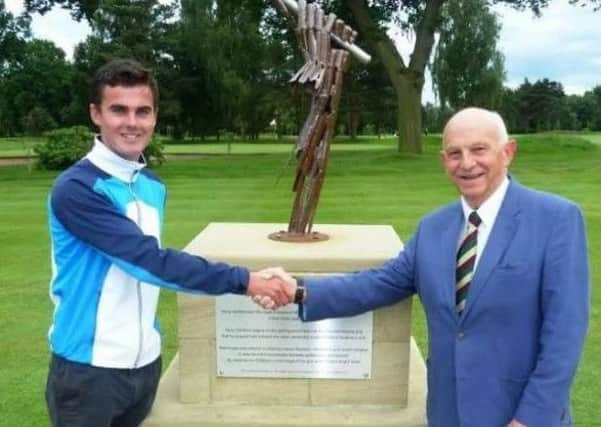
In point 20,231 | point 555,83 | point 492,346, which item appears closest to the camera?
point 492,346

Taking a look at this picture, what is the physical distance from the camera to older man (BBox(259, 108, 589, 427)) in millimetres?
2797

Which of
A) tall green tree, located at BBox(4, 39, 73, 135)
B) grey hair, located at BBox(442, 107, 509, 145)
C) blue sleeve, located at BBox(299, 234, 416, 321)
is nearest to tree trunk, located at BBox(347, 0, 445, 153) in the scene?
blue sleeve, located at BBox(299, 234, 416, 321)

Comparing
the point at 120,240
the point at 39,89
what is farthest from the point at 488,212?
the point at 39,89

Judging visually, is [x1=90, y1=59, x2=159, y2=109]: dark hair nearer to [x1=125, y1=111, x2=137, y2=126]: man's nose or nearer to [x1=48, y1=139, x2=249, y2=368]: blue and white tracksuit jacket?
[x1=125, y1=111, x2=137, y2=126]: man's nose

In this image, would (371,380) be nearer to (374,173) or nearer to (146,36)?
(374,173)

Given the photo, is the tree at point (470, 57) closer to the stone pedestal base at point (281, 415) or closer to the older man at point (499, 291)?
the stone pedestal base at point (281, 415)

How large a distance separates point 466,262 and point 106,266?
54.9 inches

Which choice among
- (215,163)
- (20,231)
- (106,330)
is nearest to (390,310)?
(106,330)

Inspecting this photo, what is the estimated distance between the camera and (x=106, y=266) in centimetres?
305

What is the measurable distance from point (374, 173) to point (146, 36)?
31.7 metres

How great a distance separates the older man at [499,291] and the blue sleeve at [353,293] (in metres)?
0.32

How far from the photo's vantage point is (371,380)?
3.85 meters

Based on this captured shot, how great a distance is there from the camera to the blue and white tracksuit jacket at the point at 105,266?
2973 millimetres

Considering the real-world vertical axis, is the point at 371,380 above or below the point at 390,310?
below
